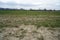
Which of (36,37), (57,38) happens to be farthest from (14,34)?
(57,38)

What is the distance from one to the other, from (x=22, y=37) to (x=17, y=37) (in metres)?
0.22

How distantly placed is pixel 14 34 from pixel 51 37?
1731 mm

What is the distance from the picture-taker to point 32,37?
5379 mm

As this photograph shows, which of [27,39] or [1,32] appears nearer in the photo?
[27,39]

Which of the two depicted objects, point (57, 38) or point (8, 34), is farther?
point (8, 34)

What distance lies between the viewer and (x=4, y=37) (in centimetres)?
531

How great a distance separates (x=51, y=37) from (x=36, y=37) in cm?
67

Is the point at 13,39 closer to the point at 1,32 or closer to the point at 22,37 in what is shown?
the point at 22,37

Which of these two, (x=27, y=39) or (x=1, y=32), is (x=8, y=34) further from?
(x=27, y=39)

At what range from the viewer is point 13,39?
16.8ft

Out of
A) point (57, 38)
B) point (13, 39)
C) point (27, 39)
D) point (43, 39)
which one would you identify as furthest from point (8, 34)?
point (57, 38)

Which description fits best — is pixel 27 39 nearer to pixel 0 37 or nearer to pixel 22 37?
pixel 22 37

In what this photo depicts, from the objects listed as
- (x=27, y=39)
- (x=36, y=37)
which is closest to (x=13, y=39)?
(x=27, y=39)

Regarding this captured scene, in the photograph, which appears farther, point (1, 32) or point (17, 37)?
point (1, 32)
